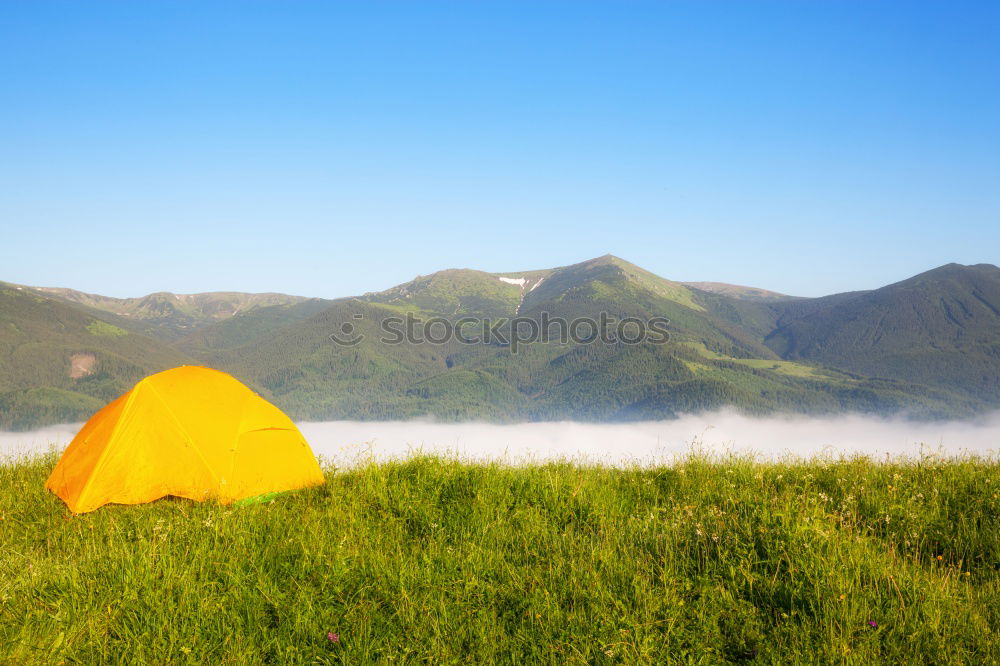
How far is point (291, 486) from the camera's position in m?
9.20

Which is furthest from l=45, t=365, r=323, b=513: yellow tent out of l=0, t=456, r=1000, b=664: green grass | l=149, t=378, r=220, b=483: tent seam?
l=0, t=456, r=1000, b=664: green grass

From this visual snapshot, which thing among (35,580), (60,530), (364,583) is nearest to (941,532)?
(364,583)

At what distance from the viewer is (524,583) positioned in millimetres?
5148

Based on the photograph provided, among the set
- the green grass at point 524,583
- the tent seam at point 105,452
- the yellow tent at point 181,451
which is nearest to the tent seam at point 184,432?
the yellow tent at point 181,451

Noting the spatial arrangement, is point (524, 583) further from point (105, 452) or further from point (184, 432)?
point (105, 452)

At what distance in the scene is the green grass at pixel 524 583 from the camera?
4.29 metres

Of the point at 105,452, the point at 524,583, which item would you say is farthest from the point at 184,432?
the point at 524,583

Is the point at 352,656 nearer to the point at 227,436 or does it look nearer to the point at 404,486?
the point at 404,486

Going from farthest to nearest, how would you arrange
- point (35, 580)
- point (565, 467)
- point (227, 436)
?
point (565, 467)
point (227, 436)
point (35, 580)

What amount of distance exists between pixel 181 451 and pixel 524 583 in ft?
20.8

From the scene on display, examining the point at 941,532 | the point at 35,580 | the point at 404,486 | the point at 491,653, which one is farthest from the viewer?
the point at 404,486

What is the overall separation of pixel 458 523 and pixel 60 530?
5167 millimetres

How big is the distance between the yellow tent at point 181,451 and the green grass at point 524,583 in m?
1.19

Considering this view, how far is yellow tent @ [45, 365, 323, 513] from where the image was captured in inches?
333
